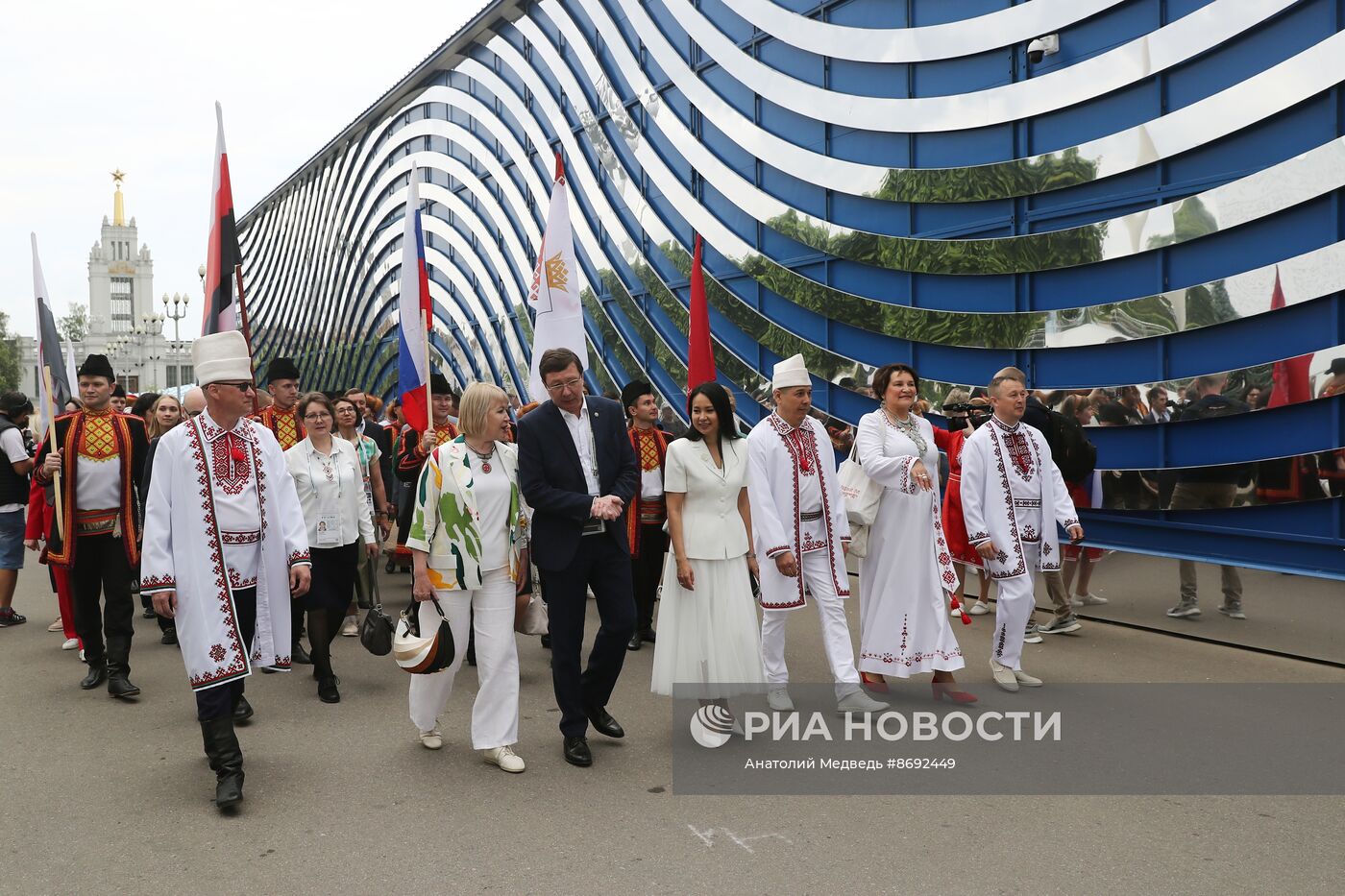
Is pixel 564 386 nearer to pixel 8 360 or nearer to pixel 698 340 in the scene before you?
pixel 698 340

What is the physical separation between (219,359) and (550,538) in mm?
1650

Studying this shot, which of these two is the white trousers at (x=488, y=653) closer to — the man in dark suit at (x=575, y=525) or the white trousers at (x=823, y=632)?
the man in dark suit at (x=575, y=525)

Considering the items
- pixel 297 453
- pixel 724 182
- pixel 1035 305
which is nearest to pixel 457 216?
pixel 724 182

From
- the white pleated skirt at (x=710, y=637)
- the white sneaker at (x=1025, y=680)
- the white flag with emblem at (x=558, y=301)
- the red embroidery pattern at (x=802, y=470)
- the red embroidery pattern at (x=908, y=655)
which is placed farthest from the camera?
the white flag with emblem at (x=558, y=301)

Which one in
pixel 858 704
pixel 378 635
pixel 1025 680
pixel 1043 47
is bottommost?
pixel 1025 680

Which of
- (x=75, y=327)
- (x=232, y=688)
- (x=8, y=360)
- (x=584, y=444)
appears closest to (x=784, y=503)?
(x=584, y=444)

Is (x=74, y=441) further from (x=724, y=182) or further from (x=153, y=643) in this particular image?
(x=724, y=182)

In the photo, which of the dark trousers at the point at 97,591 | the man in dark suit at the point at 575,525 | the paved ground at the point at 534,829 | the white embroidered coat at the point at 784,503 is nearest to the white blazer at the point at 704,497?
the white embroidered coat at the point at 784,503

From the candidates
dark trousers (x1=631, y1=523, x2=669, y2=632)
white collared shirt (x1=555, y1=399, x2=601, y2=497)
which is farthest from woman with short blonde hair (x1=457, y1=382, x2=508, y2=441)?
dark trousers (x1=631, y1=523, x2=669, y2=632)

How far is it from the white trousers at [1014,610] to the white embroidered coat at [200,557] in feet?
12.5

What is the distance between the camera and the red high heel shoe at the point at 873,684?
601 cm

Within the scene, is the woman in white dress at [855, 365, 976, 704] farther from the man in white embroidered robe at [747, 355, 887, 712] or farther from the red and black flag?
the red and black flag

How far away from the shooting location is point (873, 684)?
6.12 m

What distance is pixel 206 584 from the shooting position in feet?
15.0
